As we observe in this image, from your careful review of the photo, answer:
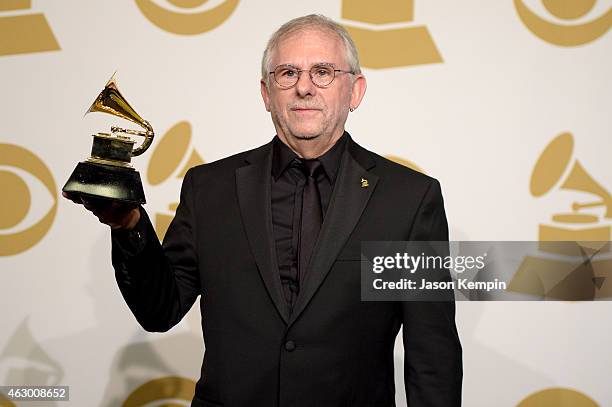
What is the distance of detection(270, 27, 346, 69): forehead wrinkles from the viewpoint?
6.12ft

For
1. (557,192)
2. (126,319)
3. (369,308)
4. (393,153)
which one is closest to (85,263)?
(126,319)

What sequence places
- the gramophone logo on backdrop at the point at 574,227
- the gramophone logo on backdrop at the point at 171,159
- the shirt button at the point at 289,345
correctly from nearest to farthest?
the shirt button at the point at 289,345 < the gramophone logo on backdrop at the point at 574,227 < the gramophone logo on backdrop at the point at 171,159

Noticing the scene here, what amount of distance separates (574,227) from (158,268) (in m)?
1.62

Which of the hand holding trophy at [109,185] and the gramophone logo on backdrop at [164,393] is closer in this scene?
the hand holding trophy at [109,185]

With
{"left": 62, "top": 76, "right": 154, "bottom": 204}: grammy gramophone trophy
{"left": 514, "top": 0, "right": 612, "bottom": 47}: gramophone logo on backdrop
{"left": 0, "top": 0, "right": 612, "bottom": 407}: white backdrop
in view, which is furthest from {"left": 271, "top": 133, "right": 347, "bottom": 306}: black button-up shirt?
{"left": 514, "top": 0, "right": 612, "bottom": 47}: gramophone logo on backdrop

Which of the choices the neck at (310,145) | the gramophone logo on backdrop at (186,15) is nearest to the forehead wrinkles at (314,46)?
the neck at (310,145)

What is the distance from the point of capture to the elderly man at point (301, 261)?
175cm

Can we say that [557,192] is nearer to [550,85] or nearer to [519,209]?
[519,209]

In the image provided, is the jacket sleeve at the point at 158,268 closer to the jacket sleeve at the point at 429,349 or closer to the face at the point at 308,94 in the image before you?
the face at the point at 308,94

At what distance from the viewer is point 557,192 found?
106 inches

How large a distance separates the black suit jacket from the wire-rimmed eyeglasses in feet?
0.63

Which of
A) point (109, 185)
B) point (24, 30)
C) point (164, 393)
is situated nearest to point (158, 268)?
point (109, 185)

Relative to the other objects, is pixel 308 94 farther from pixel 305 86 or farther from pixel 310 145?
pixel 310 145

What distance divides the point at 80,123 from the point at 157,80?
1.12 ft
